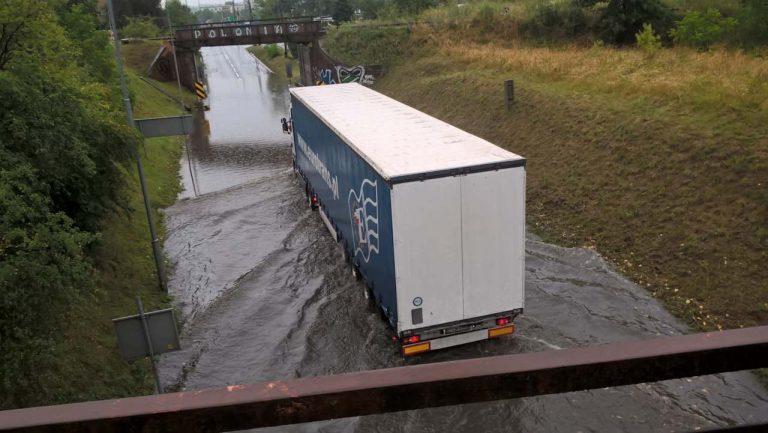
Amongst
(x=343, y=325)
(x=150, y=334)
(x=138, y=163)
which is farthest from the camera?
(x=138, y=163)

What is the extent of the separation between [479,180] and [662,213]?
701 cm

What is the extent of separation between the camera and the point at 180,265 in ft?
55.6

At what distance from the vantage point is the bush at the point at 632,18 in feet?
106

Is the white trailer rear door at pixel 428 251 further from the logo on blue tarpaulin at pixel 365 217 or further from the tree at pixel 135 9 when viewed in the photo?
the tree at pixel 135 9

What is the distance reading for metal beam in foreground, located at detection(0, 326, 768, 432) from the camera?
1866mm

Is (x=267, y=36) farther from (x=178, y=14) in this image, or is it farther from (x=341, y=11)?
(x=178, y=14)

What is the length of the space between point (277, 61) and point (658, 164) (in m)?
77.3

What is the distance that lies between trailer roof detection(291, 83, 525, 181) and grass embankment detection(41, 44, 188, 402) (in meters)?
5.23

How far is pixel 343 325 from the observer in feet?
41.2

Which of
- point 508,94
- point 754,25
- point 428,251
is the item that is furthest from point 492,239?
point 754,25

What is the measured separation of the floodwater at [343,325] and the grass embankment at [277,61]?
49.8 metres

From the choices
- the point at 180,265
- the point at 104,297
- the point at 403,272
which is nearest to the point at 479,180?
the point at 403,272

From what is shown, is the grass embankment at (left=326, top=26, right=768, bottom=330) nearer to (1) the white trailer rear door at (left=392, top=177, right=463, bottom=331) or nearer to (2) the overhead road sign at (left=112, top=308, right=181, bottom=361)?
(1) the white trailer rear door at (left=392, top=177, right=463, bottom=331)

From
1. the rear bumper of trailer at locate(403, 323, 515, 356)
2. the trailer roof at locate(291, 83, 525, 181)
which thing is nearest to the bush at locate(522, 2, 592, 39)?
the trailer roof at locate(291, 83, 525, 181)
